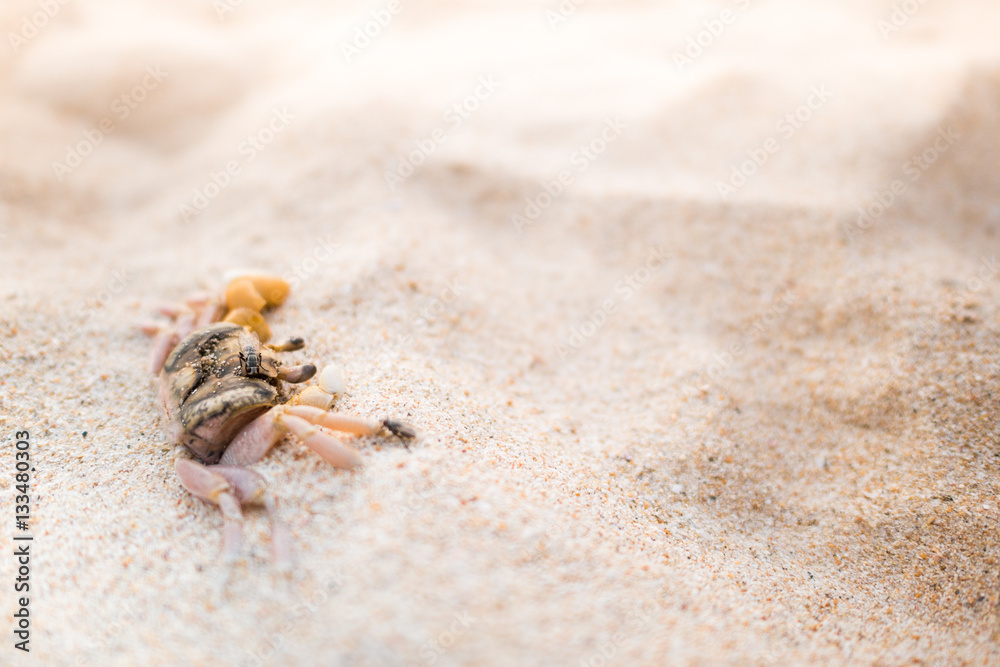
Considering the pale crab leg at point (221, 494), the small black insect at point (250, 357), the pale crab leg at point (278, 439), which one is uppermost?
the small black insect at point (250, 357)

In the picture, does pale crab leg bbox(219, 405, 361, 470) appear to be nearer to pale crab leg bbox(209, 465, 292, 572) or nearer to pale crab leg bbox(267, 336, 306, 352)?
pale crab leg bbox(209, 465, 292, 572)

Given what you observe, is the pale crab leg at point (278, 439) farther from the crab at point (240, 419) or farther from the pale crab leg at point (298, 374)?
the pale crab leg at point (298, 374)

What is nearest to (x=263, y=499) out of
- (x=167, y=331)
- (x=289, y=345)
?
(x=289, y=345)

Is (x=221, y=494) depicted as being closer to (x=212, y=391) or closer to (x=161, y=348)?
(x=212, y=391)

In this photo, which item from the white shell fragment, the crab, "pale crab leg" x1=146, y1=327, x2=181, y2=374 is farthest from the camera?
"pale crab leg" x1=146, y1=327, x2=181, y2=374

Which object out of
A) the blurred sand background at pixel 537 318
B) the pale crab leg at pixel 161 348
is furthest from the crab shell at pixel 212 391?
the pale crab leg at pixel 161 348

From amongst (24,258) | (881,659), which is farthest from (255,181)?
(881,659)

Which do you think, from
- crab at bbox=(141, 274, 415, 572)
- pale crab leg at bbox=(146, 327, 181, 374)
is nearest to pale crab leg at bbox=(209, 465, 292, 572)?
crab at bbox=(141, 274, 415, 572)
